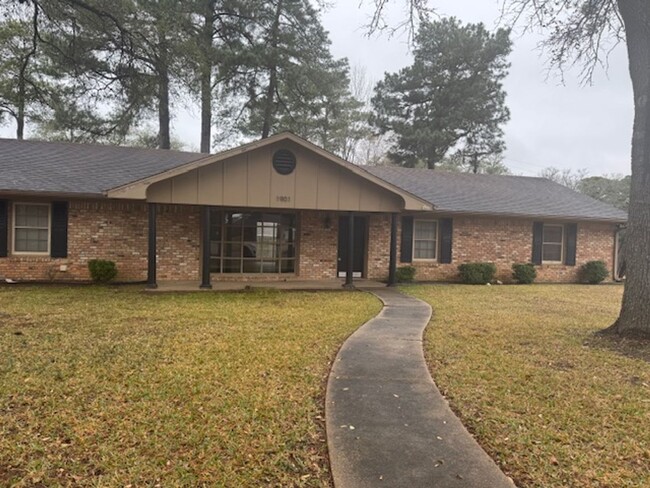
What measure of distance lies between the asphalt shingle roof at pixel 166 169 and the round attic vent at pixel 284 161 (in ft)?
11.3

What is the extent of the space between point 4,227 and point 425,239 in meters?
11.6

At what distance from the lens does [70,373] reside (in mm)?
4562

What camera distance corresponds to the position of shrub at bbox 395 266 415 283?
13266mm

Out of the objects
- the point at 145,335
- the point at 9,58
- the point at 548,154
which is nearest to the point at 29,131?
the point at 9,58

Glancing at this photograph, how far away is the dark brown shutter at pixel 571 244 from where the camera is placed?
1525 centimetres

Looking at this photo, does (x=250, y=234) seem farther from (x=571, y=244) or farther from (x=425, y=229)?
(x=571, y=244)

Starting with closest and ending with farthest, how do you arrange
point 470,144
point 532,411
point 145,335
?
point 532,411, point 145,335, point 470,144

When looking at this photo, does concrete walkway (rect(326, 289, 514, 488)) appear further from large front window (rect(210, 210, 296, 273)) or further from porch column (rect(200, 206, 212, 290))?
large front window (rect(210, 210, 296, 273))

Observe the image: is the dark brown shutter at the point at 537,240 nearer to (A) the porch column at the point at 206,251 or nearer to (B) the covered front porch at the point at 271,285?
(B) the covered front porch at the point at 271,285

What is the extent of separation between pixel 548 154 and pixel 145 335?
54805mm

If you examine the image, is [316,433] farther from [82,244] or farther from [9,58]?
[9,58]

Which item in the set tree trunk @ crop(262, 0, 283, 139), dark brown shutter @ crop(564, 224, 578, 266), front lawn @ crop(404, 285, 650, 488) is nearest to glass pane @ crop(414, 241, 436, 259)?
dark brown shutter @ crop(564, 224, 578, 266)

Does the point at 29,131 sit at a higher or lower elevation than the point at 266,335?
higher

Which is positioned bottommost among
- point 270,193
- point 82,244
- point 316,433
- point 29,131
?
point 316,433
